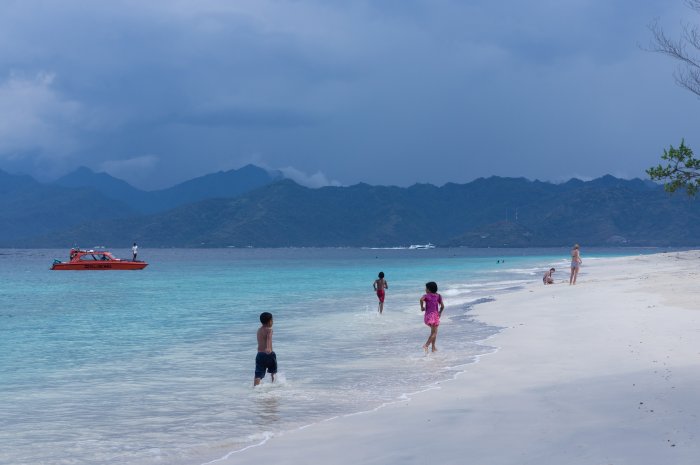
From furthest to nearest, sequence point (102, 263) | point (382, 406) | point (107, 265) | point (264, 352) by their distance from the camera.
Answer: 1. point (107, 265)
2. point (102, 263)
3. point (264, 352)
4. point (382, 406)

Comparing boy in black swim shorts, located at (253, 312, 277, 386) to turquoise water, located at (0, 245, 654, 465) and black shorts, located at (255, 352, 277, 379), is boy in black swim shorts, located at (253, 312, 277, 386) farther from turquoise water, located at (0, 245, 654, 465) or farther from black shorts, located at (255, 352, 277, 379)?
turquoise water, located at (0, 245, 654, 465)

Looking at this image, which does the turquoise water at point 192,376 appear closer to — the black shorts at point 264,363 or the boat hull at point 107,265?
the black shorts at point 264,363

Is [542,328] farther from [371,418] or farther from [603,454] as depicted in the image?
[603,454]

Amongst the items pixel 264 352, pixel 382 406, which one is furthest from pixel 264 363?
pixel 382 406

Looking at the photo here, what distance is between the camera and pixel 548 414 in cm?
1026

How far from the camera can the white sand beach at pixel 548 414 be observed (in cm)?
831

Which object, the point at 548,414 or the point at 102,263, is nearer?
the point at 548,414

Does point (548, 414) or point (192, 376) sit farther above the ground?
point (548, 414)

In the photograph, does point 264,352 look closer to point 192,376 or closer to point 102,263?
point 192,376

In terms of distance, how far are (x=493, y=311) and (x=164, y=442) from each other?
68.5ft

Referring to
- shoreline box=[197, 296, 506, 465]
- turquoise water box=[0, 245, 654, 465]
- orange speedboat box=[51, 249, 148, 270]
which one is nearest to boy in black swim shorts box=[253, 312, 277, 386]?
turquoise water box=[0, 245, 654, 465]

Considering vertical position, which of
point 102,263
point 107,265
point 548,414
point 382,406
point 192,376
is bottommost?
point 192,376

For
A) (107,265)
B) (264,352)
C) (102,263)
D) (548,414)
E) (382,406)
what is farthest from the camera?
(107,265)

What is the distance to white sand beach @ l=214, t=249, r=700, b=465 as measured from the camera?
831cm
